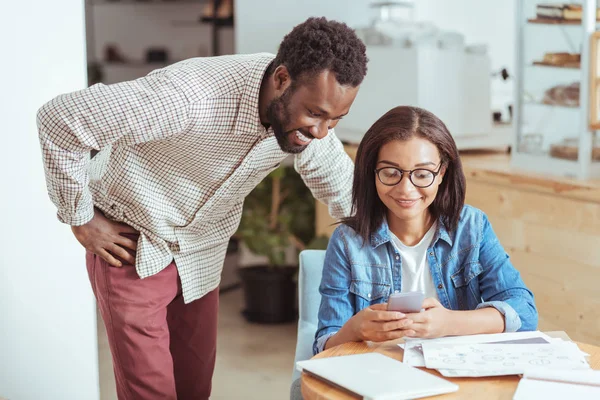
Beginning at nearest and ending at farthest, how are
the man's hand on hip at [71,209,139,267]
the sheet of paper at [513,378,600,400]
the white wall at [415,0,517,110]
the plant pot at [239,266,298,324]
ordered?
the sheet of paper at [513,378,600,400] < the man's hand on hip at [71,209,139,267] < the white wall at [415,0,517,110] < the plant pot at [239,266,298,324]

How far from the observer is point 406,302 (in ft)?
4.89

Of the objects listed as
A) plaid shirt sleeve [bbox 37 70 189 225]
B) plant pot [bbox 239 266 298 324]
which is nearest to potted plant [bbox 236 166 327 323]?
plant pot [bbox 239 266 298 324]

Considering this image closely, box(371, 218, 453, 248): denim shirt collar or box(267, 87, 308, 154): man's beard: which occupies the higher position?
box(267, 87, 308, 154): man's beard

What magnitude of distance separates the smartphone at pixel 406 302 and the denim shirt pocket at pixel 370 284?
0.24 m

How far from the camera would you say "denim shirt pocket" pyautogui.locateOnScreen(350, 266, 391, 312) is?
1.75m

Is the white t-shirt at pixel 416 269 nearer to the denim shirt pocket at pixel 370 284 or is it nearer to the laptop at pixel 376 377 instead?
the denim shirt pocket at pixel 370 284

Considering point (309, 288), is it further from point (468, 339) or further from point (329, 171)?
point (468, 339)

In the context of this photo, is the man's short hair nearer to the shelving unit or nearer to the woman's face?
the woman's face

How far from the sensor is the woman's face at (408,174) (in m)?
1.68

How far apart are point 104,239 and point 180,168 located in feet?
0.80

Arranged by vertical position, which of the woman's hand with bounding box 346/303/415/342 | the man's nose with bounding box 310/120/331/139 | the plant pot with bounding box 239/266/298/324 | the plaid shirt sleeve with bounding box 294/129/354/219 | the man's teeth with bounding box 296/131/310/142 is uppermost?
the man's nose with bounding box 310/120/331/139

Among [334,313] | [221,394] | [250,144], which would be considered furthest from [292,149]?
[221,394]

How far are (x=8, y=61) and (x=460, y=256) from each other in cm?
138

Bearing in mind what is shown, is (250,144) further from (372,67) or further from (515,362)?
(372,67)
